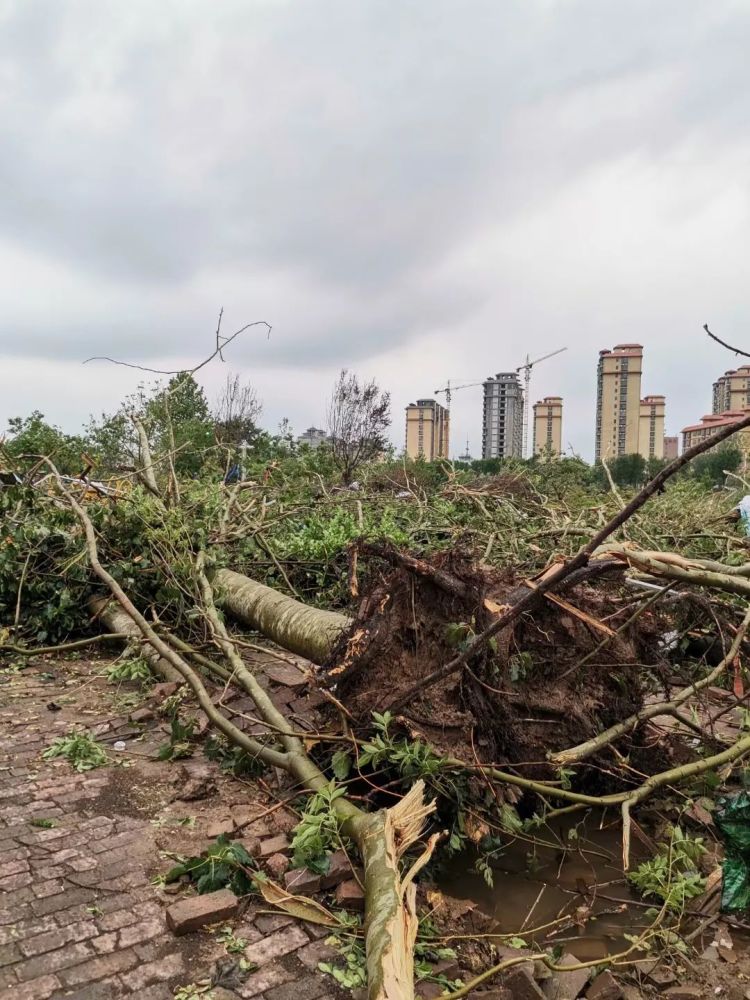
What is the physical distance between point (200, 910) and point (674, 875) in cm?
188

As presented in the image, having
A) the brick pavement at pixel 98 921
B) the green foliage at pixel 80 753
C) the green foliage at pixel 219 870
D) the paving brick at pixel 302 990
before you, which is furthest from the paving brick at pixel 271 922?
the green foliage at pixel 80 753

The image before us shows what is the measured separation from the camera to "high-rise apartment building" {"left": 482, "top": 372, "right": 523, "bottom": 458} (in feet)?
141

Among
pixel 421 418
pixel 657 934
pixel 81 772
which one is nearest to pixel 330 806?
pixel 657 934

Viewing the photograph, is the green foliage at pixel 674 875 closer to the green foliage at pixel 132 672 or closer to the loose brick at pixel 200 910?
the loose brick at pixel 200 910

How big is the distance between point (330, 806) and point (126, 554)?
3.70m

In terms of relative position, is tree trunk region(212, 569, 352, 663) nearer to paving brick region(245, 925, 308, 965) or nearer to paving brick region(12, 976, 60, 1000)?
paving brick region(245, 925, 308, 965)

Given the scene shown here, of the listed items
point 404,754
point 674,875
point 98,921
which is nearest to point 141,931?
point 98,921

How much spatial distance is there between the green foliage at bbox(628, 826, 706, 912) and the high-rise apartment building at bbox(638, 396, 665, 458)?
38072 mm

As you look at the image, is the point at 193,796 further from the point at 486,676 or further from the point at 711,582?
the point at 711,582

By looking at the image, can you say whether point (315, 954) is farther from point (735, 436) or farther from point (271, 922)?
point (735, 436)

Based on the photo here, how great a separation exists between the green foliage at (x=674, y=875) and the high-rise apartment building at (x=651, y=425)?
38072 mm

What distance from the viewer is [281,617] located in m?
4.66

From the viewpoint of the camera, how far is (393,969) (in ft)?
5.95

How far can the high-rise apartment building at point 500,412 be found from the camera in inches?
1694
